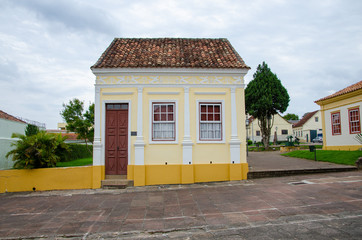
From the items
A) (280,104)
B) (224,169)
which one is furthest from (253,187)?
(280,104)

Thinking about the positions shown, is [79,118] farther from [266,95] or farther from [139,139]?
[266,95]

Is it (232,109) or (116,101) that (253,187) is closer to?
(232,109)

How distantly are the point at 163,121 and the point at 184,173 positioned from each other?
222 centimetres

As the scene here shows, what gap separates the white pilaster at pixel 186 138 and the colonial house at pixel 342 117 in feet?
37.0

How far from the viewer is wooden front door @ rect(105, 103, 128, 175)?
9.70 meters

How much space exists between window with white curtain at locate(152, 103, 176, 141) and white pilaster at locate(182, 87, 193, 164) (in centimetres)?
50

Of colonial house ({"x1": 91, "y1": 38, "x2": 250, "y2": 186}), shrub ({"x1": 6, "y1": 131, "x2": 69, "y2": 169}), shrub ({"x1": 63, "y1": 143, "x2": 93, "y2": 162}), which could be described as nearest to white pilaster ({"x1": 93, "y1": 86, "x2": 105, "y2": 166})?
colonial house ({"x1": 91, "y1": 38, "x2": 250, "y2": 186})

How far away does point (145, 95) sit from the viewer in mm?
9867

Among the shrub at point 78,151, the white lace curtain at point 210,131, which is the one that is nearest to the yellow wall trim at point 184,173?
the white lace curtain at point 210,131

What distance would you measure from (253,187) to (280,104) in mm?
21463

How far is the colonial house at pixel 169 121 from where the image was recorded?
9.60 m

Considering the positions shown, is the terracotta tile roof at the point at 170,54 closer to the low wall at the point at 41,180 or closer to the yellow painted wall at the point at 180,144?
the yellow painted wall at the point at 180,144

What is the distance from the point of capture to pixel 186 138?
972 centimetres

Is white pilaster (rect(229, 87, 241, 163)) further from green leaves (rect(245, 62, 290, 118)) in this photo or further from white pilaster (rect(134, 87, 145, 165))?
green leaves (rect(245, 62, 290, 118))
